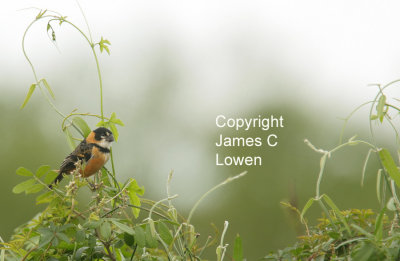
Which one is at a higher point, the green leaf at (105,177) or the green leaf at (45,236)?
the green leaf at (105,177)

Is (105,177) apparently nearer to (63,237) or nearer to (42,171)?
(42,171)

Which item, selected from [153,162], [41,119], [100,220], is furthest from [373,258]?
[41,119]

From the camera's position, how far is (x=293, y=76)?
16641 millimetres

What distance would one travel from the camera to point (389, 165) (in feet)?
3.96

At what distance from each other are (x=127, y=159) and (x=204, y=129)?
2.28 m

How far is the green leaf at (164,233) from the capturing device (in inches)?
50.1

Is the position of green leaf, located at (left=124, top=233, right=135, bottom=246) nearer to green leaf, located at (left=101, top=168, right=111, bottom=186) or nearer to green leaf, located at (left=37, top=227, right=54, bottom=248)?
green leaf, located at (left=37, top=227, right=54, bottom=248)

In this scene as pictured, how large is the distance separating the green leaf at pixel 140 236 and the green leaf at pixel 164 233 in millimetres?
50

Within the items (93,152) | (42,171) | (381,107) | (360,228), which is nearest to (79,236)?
(42,171)

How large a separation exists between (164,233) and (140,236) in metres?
0.07

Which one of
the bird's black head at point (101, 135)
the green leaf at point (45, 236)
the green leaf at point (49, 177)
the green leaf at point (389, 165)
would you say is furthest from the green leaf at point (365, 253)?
the bird's black head at point (101, 135)

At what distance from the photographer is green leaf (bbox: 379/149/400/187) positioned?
120 cm

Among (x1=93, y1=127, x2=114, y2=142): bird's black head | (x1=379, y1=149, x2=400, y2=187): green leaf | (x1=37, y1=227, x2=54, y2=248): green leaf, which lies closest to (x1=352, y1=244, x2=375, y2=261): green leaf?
(x1=379, y1=149, x2=400, y2=187): green leaf

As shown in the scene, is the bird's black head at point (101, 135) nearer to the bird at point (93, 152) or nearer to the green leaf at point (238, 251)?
the bird at point (93, 152)
